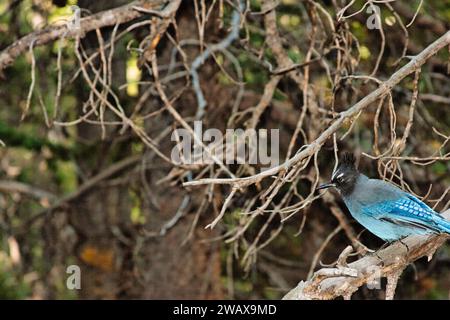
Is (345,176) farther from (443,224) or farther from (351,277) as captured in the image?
(351,277)

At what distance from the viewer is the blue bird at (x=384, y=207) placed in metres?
4.51

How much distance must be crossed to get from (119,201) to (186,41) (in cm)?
316

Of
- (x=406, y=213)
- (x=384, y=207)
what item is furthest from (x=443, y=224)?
(x=384, y=207)

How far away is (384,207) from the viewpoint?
4.88 metres

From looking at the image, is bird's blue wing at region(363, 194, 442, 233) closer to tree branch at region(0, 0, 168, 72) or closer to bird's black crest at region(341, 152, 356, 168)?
bird's black crest at region(341, 152, 356, 168)

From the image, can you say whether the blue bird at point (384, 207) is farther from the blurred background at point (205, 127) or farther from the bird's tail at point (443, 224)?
the blurred background at point (205, 127)

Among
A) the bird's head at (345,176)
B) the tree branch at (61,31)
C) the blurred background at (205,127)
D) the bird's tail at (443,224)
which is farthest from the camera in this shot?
the blurred background at (205,127)

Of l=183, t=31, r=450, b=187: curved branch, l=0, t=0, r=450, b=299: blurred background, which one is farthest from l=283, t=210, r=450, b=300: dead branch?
l=0, t=0, r=450, b=299: blurred background

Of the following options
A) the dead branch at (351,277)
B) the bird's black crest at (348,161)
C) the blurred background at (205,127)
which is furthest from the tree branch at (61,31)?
the dead branch at (351,277)

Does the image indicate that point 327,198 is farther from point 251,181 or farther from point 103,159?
point 103,159

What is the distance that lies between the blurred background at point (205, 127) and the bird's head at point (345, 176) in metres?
0.46

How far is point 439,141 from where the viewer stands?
7.48 metres

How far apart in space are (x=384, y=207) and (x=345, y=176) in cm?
35
